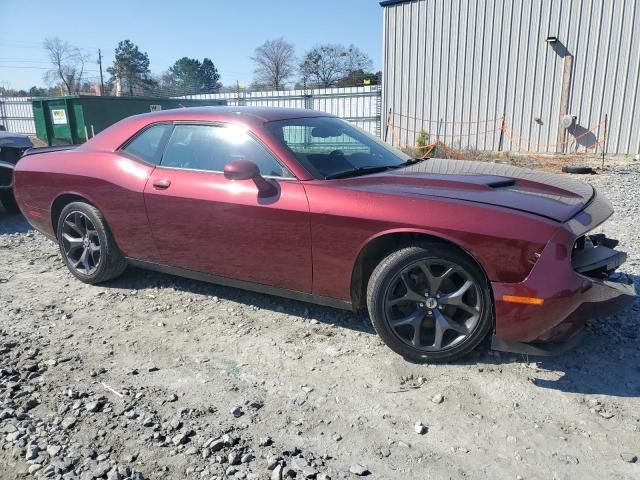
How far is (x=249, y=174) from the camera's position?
3199 millimetres

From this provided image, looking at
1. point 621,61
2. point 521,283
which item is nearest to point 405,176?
point 521,283

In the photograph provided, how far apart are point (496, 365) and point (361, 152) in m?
1.80

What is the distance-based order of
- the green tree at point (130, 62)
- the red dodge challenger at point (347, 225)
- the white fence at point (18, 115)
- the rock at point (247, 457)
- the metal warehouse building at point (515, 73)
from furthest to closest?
1. the green tree at point (130, 62)
2. the white fence at point (18, 115)
3. the metal warehouse building at point (515, 73)
4. the red dodge challenger at point (347, 225)
5. the rock at point (247, 457)

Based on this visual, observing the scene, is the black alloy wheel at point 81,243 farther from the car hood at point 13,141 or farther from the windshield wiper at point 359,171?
the car hood at point 13,141

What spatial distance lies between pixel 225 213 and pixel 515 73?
1373cm

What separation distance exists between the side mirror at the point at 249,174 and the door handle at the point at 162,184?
722 millimetres

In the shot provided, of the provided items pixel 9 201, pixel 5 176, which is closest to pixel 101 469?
pixel 5 176

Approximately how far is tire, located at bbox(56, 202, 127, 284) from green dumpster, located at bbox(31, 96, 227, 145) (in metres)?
10.2

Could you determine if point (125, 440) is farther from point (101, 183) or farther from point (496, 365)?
point (101, 183)

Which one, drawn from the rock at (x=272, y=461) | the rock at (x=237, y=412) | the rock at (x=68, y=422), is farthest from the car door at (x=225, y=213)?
the rock at (x=68, y=422)

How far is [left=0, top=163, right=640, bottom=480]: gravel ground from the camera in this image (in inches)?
86.2

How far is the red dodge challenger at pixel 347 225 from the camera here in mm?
2658

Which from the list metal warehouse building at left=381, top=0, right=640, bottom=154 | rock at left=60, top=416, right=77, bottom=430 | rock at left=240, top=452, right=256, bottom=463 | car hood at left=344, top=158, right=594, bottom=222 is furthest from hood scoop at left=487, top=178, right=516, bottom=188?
metal warehouse building at left=381, top=0, right=640, bottom=154

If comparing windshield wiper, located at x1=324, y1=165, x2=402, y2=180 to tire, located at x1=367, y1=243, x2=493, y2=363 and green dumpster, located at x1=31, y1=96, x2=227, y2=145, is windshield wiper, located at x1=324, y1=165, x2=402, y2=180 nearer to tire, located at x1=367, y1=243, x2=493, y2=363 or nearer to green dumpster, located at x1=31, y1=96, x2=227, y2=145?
tire, located at x1=367, y1=243, x2=493, y2=363
